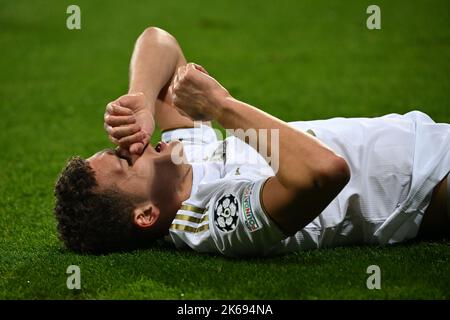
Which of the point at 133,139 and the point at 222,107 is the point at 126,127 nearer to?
the point at 133,139

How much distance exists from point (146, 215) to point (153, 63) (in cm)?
76

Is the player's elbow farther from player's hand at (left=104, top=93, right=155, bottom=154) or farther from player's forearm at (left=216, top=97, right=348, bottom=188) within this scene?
player's forearm at (left=216, top=97, right=348, bottom=188)

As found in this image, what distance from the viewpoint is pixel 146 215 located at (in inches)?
105

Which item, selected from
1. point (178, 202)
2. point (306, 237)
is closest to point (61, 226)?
point (178, 202)

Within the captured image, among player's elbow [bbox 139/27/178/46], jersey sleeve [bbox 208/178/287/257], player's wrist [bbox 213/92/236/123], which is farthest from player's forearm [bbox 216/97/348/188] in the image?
player's elbow [bbox 139/27/178/46]

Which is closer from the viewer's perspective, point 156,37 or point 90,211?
point 90,211

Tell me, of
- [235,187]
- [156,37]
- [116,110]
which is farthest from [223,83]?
[235,187]

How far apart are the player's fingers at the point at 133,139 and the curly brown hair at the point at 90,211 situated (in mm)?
150

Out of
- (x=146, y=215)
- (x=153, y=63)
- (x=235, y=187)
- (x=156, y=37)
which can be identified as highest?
(x=156, y=37)

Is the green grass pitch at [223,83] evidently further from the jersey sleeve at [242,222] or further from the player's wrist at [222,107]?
the player's wrist at [222,107]

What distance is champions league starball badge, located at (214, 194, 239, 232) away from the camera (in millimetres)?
2490

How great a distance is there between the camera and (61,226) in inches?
107

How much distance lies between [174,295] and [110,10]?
7.42m

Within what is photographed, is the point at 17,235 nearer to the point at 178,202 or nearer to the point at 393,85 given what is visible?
the point at 178,202
